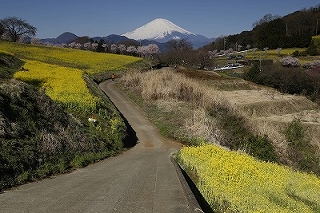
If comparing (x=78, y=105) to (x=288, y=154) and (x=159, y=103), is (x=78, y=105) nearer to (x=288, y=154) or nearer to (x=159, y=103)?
(x=159, y=103)

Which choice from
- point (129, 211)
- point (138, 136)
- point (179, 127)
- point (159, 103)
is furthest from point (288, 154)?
point (129, 211)

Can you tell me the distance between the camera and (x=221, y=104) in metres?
28.6

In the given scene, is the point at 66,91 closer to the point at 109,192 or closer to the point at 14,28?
the point at 109,192

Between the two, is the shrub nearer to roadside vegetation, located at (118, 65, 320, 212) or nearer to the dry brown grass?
the dry brown grass

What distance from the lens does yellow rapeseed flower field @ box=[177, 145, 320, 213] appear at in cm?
892

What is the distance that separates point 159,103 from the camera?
30281 mm

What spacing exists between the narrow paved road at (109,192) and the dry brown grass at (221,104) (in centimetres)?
996

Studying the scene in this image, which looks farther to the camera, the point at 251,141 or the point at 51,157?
the point at 251,141

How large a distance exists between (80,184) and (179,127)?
46.0 feet

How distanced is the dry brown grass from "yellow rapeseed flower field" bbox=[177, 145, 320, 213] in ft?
28.1

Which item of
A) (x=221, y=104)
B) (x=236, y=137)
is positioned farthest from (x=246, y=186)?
(x=221, y=104)

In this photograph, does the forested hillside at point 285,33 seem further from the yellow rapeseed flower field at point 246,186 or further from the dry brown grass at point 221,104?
the yellow rapeseed flower field at point 246,186

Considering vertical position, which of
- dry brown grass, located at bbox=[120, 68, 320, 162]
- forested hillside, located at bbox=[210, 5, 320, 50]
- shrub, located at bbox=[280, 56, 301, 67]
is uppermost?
forested hillside, located at bbox=[210, 5, 320, 50]

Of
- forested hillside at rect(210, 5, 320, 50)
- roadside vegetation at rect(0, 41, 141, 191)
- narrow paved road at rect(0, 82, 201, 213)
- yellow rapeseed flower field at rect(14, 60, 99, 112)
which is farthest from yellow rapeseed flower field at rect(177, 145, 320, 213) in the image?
forested hillside at rect(210, 5, 320, 50)
